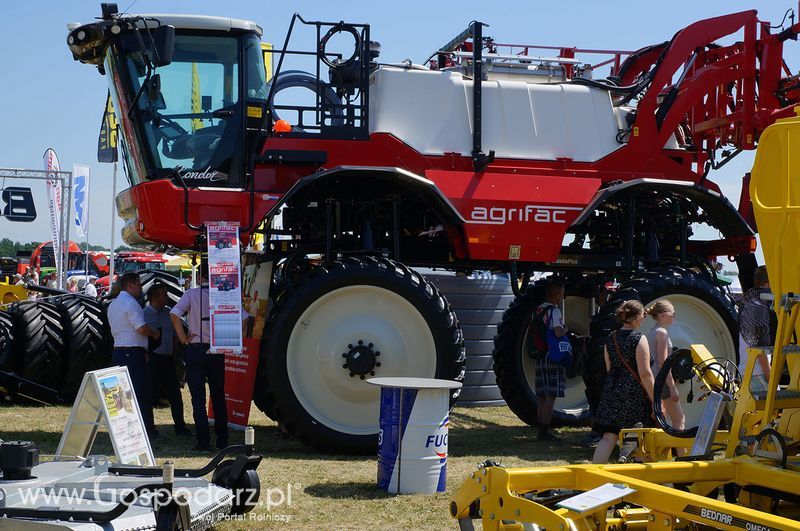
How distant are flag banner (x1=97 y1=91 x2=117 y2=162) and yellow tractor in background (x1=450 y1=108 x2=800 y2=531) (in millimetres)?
7026

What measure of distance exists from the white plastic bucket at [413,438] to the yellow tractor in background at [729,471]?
239 cm

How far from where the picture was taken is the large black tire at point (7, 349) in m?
12.6

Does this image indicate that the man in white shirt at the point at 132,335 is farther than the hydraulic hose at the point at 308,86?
Yes

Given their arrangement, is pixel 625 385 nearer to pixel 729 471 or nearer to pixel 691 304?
pixel 691 304

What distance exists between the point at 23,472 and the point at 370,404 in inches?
149

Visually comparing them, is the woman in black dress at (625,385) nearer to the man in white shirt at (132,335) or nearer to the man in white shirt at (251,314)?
the man in white shirt at (251,314)

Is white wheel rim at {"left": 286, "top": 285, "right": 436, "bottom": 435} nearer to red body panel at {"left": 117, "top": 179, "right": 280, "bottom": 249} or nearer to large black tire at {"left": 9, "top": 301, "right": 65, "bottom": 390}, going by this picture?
red body panel at {"left": 117, "top": 179, "right": 280, "bottom": 249}

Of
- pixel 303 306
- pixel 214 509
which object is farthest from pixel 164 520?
pixel 303 306

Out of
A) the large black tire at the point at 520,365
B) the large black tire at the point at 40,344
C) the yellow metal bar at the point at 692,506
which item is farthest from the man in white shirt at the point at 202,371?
the yellow metal bar at the point at 692,506

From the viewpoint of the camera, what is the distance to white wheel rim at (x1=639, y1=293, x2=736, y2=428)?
33.1 ft

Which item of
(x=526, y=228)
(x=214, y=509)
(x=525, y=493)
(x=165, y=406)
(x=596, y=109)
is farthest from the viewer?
(x=165, y=406)

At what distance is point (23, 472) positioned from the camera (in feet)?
20.3

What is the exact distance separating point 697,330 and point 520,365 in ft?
7.07

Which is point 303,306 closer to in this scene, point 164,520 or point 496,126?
point 496,126
